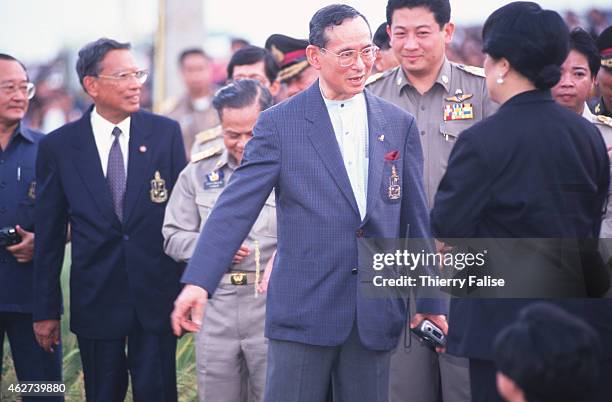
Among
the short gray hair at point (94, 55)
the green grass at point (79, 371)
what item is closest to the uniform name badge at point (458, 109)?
the short gray hair at point (94, 55)

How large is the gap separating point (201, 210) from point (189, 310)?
1.72 m

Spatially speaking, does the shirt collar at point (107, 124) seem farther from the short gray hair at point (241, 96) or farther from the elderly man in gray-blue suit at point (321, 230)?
the elderly man in gray-blue suit at point (321, 230)

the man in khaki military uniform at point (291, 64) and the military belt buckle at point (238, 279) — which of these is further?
the man in khaki military uniform at point (291, 64)

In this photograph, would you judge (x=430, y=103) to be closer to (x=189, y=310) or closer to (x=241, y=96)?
(x=241, y=96)

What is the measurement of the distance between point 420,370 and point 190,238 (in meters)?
1.39

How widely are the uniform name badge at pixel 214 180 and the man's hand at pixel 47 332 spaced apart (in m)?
1.18

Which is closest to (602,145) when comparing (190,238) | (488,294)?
(488,294)

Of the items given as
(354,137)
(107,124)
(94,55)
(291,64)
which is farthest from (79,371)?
(354,137)

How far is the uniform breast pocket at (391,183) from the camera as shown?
4.14 m

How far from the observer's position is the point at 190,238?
5359 mm

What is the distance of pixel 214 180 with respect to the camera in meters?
5.53

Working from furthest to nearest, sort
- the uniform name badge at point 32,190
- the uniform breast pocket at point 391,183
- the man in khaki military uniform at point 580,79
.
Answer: the uniform name badge at point 32,190 → the man in khaki military uniform at point 580,79 → the uniform breast pocket at point 391,183

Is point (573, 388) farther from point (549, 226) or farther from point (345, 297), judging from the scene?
point (345, 297)

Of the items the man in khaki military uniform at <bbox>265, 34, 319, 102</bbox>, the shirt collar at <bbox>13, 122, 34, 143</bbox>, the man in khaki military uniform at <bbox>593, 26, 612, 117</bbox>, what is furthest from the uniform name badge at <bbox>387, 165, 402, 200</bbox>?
the shirt collar at <bbox>13, 122, 34, 143</bbox>
